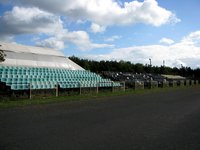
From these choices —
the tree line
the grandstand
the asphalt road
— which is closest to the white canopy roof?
the grandstand

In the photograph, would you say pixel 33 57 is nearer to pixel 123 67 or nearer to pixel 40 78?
pixel 40 78

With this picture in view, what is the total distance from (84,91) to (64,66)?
46.3 ft

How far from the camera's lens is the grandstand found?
22.2 metres

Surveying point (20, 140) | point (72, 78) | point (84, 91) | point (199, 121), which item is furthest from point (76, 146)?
point (72, 78)

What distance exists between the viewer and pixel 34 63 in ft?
114

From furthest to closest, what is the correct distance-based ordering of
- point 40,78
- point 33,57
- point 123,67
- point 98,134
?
point 123,67 → point 33,57 → point 40,78 → point 98,134

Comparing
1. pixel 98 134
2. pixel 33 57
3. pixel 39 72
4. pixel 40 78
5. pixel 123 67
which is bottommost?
pixel 98 134

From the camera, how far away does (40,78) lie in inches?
1021

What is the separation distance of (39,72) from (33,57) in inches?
293

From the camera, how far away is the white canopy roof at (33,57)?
32844 mm

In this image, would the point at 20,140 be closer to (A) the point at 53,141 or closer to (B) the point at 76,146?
(A) the point at 53,141

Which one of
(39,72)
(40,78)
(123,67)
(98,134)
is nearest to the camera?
(98,134)

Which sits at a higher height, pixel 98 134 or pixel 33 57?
pixel 33 57

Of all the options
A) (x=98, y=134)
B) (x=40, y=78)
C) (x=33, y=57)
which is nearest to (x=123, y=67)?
(x=33, y=57)
